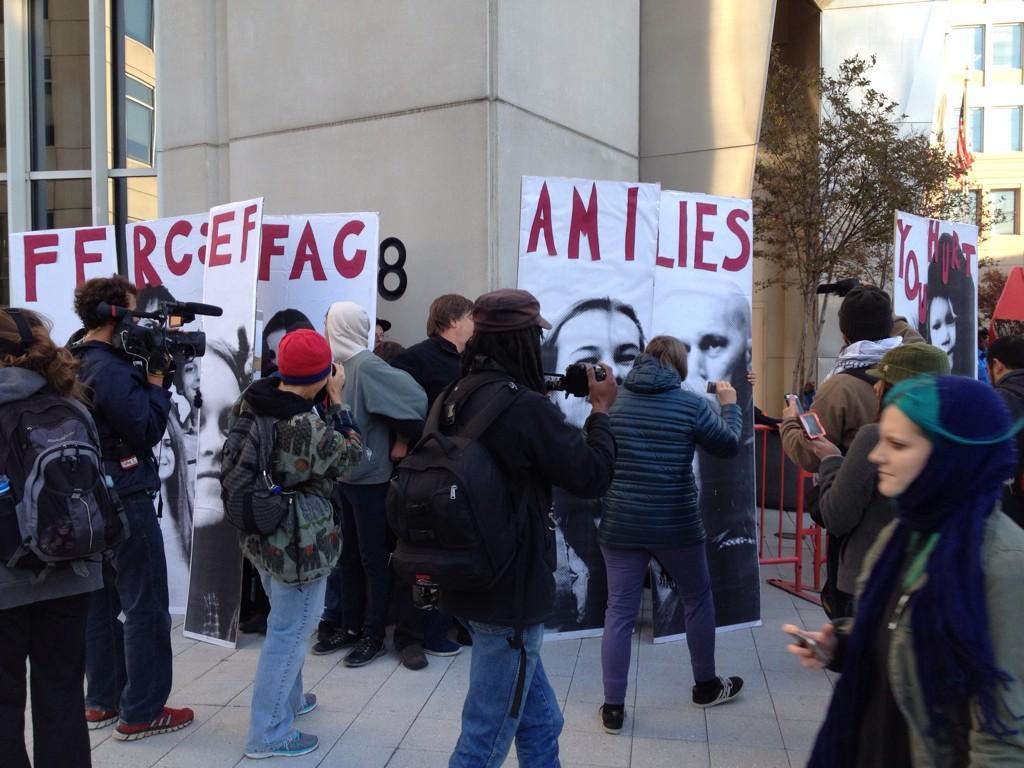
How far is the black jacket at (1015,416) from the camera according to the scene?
3.74 meters

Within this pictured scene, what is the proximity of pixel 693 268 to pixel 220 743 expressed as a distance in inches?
142

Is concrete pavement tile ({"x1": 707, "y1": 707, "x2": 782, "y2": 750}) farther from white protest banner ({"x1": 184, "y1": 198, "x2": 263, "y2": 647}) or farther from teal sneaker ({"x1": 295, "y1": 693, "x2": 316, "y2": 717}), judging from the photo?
white protest banner ({"x1": 184, "y1": 198, "x2": 263, "y2": 647})

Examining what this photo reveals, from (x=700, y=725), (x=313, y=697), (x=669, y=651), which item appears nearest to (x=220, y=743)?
(x=313, y=697)

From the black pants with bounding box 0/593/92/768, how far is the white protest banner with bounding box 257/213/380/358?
2.65m

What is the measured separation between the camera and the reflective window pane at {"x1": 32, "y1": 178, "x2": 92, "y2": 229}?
1016cm

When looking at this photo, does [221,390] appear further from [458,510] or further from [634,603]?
[458,510]

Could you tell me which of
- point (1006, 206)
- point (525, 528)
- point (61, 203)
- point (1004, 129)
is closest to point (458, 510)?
point (525, 528)

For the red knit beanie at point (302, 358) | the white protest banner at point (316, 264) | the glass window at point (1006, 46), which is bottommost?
the red knit beanie at point (302, 358)

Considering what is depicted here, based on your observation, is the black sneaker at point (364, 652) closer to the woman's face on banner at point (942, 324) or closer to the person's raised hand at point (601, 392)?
the person's raised hand at point (601, 392)

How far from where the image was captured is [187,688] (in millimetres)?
4648

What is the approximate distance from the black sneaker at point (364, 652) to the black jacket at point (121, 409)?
1.65m

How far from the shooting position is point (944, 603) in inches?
63.0

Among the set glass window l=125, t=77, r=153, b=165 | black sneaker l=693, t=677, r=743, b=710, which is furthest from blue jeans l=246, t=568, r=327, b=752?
glass window l=125, t=77, r=153, b=165

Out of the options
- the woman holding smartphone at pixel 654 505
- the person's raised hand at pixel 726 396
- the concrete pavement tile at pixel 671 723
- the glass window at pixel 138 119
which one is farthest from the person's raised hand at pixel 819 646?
the glass window at pixel 138 119
